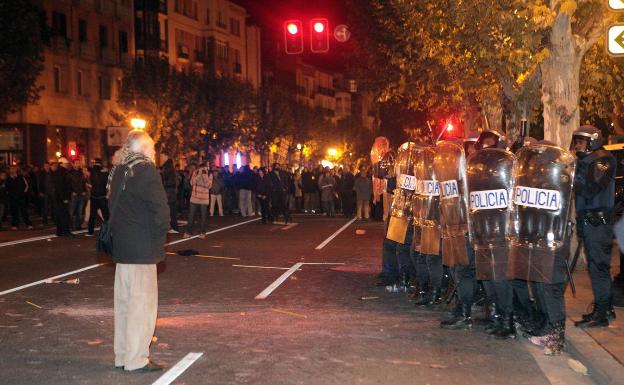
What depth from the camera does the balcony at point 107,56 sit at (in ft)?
162

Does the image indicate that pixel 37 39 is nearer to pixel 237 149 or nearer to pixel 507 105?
pixel 507 105

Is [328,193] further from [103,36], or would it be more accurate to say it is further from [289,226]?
[103,36]

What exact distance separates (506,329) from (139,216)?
3.86 metres

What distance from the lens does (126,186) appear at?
7.04 m

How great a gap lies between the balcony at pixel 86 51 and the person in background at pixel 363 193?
2331cm

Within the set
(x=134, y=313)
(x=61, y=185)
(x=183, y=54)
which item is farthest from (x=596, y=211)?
(x=183, y=54)

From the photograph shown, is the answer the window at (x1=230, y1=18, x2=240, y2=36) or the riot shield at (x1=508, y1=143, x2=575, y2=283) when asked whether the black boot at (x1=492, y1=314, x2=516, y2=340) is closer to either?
the riot shield at (x1=508, y1=143, x2=575, y2=283)

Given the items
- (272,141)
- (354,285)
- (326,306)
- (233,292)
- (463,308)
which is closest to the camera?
(463,308)

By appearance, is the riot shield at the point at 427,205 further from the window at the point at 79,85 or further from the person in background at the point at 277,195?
the window at the point at 79,85

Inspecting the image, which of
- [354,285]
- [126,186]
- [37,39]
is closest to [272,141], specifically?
[37,39]

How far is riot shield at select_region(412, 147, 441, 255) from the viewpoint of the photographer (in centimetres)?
992

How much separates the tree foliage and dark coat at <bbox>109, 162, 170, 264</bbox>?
2573 centimetres

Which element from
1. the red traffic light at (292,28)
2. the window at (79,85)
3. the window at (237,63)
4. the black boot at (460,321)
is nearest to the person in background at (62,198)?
the red traffic light at (292,28)

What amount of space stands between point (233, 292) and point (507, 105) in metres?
11.0
